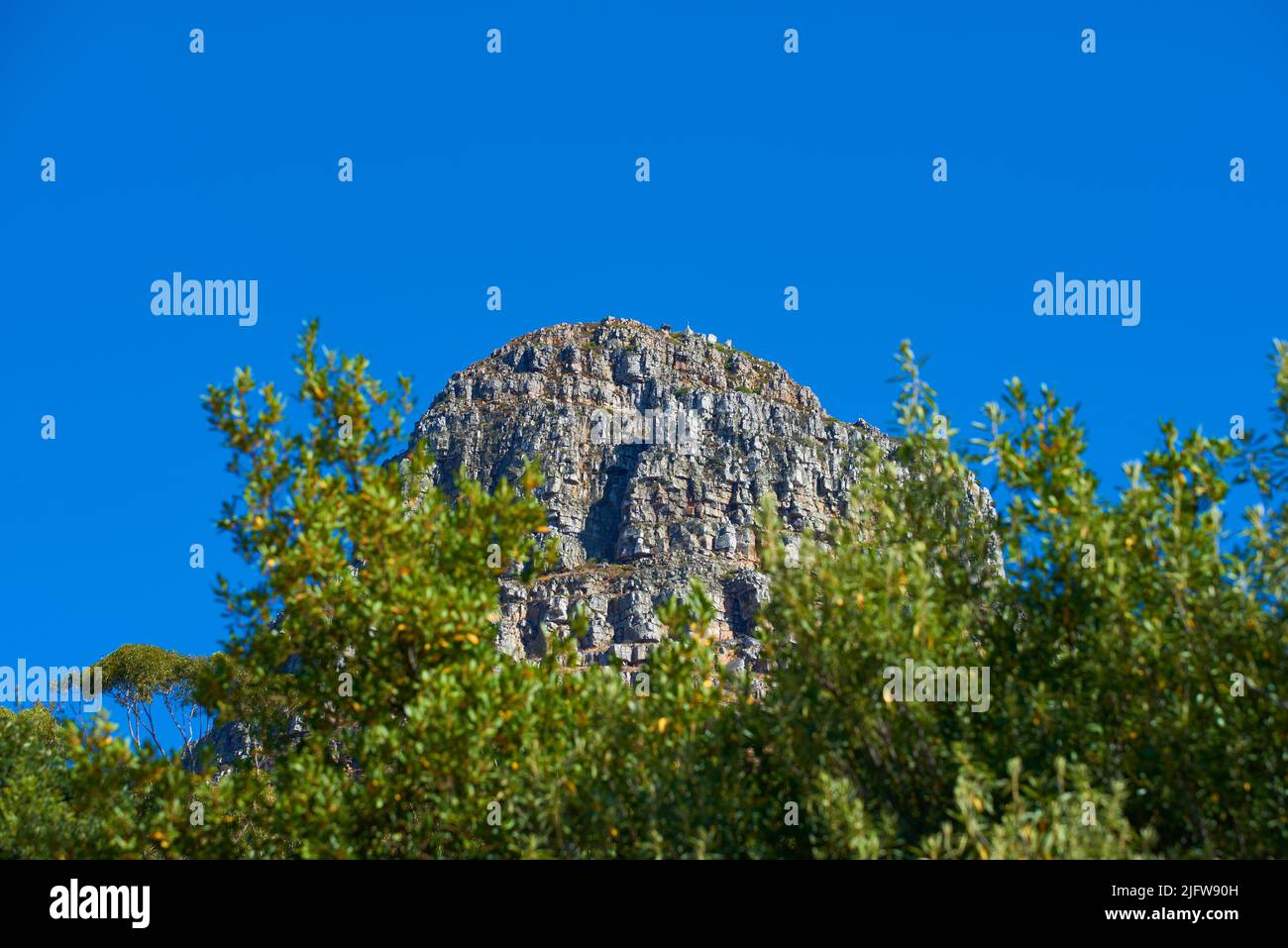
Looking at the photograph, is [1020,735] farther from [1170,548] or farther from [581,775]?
[581,775]

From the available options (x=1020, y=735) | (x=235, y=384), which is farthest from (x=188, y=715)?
(x=1020, y=735)

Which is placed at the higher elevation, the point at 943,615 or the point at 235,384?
the point at 235,384

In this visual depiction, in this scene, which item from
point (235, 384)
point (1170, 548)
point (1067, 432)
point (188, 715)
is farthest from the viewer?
point (188, 715)

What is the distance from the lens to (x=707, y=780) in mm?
13961

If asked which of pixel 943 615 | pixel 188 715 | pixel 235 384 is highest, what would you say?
pixel 235 384

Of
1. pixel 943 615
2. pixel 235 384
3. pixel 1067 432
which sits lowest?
pixel 943 615
